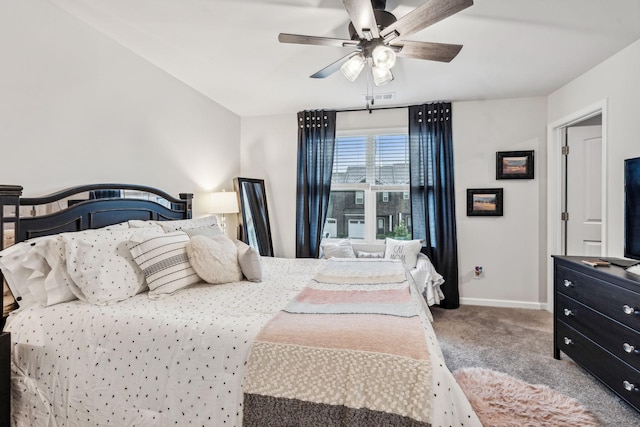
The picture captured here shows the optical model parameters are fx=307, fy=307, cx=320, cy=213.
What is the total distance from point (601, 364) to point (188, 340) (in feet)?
8.35

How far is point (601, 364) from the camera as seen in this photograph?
201 cm

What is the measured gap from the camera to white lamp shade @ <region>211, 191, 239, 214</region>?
11.2 feet

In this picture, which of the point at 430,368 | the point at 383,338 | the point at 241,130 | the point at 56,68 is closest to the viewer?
the point at 430,368

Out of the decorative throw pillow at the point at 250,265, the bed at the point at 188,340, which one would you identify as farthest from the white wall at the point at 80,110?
the decorative throw pillow at the point at 250,265

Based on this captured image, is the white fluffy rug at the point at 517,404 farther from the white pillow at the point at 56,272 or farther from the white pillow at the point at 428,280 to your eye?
the white pillow at the point at 56,272

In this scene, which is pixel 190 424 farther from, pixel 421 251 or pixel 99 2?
pixel 421 251

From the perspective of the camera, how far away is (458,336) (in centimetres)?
289

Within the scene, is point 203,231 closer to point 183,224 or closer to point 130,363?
point 183,224

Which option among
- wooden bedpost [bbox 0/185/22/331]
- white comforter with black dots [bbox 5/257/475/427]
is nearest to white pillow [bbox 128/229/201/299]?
white comforter with black dots [bbox 5/257/475/427]

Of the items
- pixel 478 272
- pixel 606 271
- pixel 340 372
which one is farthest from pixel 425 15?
pixel 478 272

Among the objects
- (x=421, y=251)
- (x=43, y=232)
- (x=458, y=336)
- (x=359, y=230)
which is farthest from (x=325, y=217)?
(x=43, y=232)

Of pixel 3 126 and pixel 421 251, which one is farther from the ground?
pixel 3 126

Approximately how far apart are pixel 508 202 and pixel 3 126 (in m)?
4.44

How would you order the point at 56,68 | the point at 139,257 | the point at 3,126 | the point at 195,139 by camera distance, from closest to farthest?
1. the point at 3,126
2. the point at 139,257
3. the point at 56,68
4. the point at 195,139
